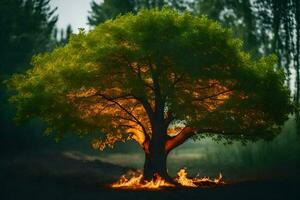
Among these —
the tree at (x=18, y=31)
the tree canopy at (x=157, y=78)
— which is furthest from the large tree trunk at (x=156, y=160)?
the tree at (x=18, y=31)

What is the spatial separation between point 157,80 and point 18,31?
29.4m

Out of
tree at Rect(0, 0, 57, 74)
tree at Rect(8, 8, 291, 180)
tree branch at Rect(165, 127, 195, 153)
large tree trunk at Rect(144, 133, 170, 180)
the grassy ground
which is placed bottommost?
the grassy ground

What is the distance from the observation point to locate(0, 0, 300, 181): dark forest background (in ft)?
128

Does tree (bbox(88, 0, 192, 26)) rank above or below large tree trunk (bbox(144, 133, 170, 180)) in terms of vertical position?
above

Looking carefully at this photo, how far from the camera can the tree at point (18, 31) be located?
1762 inches

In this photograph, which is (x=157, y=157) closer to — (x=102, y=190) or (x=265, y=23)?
(x=102, y=190)

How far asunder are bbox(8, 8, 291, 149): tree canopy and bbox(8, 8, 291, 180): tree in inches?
2.0

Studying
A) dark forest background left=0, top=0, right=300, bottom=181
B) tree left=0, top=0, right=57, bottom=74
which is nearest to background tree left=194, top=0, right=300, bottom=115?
dark forest background left=0, top=0, right=300, bottom=181

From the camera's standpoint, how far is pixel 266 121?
25016mm

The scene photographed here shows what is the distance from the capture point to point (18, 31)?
4841 centimetres

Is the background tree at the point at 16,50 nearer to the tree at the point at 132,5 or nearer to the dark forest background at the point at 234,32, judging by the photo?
the dark forest background at the point at 234,32

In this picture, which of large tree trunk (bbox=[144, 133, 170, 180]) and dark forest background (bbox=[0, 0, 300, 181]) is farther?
dark forest background (bbox=[0, 0, 300, 181])

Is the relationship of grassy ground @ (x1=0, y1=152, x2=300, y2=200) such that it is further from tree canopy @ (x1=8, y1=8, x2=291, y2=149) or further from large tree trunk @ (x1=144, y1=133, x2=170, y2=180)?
tree canopy @ (x1=8, y1=8, x2=291, y2=149)

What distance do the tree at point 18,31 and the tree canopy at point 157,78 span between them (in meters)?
21.6
